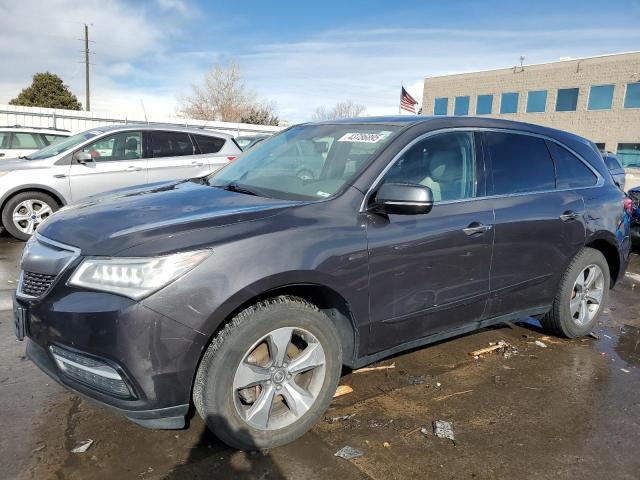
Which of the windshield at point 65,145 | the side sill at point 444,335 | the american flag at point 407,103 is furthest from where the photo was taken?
the american flag at point 407,103

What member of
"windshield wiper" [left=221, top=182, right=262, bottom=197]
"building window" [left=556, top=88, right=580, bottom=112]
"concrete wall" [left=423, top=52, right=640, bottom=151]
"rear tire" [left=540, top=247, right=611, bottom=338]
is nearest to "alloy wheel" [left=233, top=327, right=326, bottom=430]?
"windshield wiper" [left=221, top=182, right=262, bottom=197]

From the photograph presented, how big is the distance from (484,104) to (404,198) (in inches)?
1550

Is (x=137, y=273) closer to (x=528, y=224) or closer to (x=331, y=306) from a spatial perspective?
(x=331, y=306)

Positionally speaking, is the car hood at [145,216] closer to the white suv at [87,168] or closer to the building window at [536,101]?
the white suv at [87,168]

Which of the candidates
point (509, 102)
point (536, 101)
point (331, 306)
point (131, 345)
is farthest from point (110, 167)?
point (509, 102)

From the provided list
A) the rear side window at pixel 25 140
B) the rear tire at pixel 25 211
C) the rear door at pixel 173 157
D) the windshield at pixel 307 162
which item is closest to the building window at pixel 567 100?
the rear door at pixel 173 157

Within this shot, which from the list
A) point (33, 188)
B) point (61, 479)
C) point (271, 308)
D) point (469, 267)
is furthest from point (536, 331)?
point (33, 188)

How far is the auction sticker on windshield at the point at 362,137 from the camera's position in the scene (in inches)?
127

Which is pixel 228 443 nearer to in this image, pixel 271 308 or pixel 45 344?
pixel 271 308

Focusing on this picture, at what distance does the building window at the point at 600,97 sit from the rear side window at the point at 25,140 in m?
33.3

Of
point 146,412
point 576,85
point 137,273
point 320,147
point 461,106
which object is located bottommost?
point 146,412

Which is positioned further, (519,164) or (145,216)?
(519,164)

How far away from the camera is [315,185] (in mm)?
3104

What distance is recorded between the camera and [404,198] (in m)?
2.74
